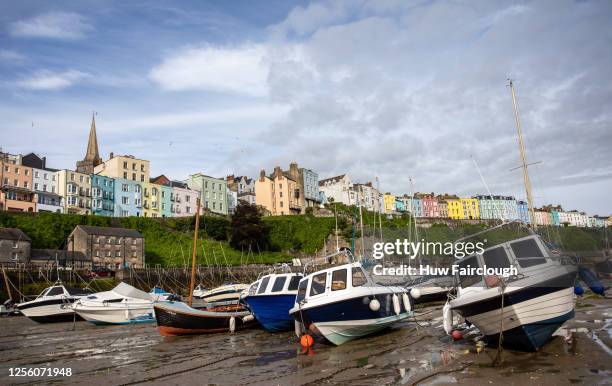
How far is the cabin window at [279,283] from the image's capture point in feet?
62.6

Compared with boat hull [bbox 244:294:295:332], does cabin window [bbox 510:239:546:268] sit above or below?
above

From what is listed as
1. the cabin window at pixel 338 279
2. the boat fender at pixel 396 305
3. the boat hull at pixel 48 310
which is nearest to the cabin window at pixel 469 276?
the boat fender at pixel 396 305

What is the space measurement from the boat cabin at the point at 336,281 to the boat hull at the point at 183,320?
20.3 feet

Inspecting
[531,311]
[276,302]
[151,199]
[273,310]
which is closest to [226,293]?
[273,310]

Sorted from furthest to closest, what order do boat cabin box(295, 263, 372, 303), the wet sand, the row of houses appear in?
the row of houses → boat cabin box(295, 263, 372, 303) → the wet sand

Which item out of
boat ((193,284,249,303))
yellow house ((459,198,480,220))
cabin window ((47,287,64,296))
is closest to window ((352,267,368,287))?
boat ((193,284,249,303))

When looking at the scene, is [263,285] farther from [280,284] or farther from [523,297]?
[523,297]

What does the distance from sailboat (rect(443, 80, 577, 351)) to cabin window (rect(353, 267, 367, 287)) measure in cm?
338

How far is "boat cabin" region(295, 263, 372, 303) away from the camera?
14492 mm

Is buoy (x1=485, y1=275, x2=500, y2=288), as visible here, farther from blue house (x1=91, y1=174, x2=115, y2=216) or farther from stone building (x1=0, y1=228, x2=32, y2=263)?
blue house (x1=91, y1=174, x2=115, y2=216)

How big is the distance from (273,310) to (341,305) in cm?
557

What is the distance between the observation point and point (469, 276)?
12.7 meters

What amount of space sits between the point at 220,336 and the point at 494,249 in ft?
40.8

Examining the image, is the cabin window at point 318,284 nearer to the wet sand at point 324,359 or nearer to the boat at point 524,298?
the wet sand at point 324,359
